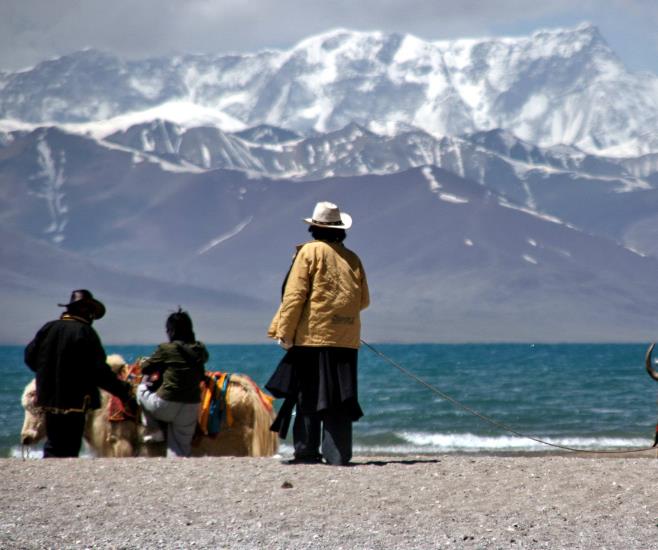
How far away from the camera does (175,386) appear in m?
8.55

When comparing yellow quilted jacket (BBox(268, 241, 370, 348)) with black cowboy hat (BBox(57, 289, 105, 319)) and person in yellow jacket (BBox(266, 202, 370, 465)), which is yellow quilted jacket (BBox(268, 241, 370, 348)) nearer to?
person in yellow jacket (BBox(266, 202, 370, 465))

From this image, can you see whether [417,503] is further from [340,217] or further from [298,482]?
[340,217]

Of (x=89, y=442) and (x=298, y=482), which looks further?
(x=89, y=442)

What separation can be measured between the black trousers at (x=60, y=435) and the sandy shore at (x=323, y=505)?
2.28 ft

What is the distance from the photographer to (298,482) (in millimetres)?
6789

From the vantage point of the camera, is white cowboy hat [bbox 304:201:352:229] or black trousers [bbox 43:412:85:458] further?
black trousers [bbox 43:412:85:458]

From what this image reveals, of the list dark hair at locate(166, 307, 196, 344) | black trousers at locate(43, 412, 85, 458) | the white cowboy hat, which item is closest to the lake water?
dark hair at locate(166, 307, 196, 344)

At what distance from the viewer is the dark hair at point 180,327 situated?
865cm

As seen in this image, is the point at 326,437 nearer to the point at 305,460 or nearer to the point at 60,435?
the point at 305,460

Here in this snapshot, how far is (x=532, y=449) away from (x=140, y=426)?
851 cm

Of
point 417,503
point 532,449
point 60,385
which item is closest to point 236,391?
point 60,385

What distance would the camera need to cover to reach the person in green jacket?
8570 millimetres

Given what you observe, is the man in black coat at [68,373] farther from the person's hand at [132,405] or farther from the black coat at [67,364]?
the person's hand at [132,405]

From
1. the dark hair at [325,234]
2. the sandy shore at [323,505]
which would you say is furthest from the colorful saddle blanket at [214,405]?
the dark hair at [325,234]
